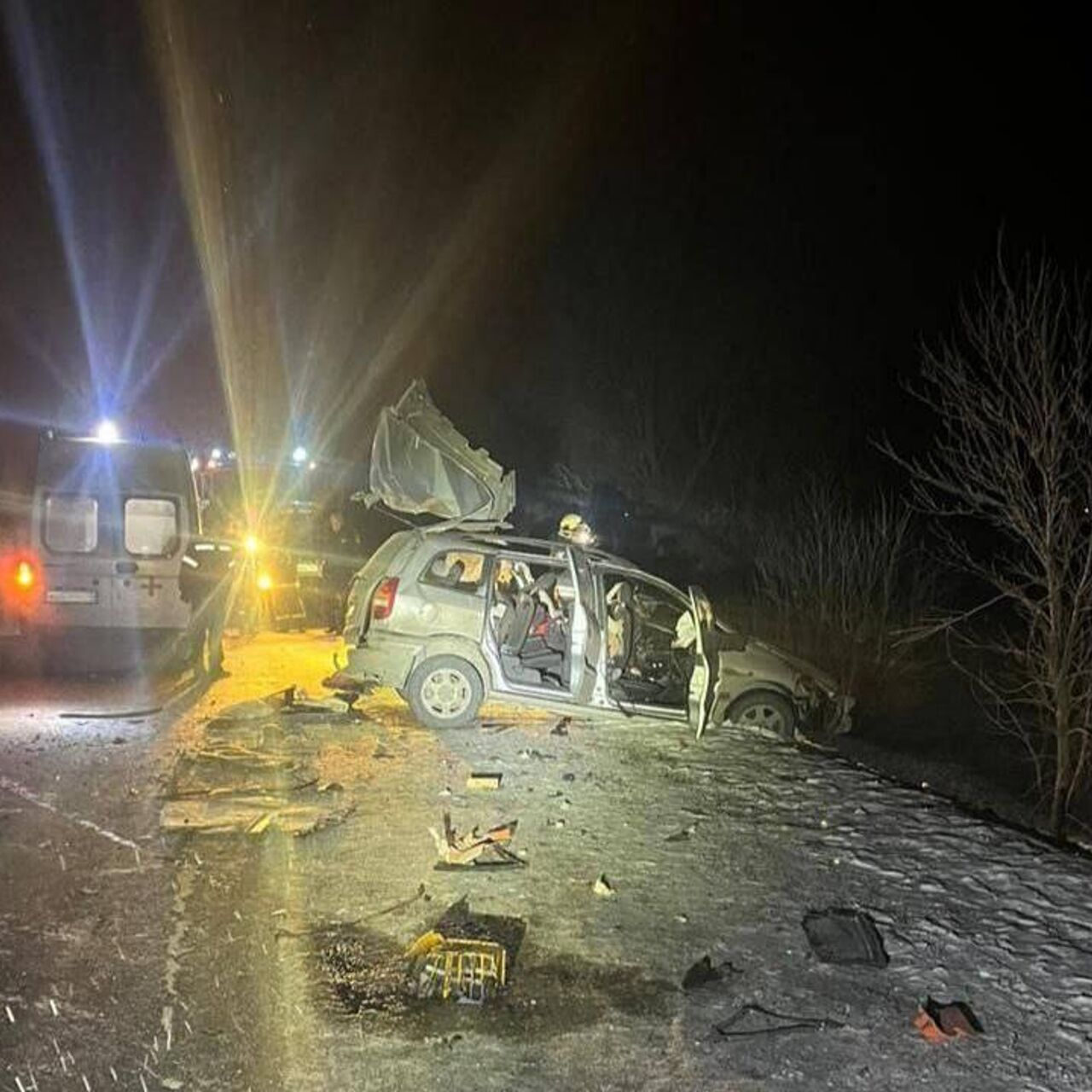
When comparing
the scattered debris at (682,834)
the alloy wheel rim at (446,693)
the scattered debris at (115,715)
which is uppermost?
the alloy wheel rim at (446,693)

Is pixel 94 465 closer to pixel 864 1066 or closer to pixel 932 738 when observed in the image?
pixel 864 1066

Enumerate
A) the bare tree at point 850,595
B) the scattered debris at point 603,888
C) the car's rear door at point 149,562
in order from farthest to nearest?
the bare tree at point 850,595, the car's rear door at point 149,562, the scattered debris at point 603,888

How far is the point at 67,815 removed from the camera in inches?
254

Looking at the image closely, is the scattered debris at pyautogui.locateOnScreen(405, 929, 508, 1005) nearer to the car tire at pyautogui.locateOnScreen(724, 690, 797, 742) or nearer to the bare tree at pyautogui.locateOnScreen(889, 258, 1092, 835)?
the car tire at pyautogui.locateOnScreen(724, 690, 797, 742)

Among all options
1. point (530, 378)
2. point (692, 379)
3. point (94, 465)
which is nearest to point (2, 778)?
point (94, 465)

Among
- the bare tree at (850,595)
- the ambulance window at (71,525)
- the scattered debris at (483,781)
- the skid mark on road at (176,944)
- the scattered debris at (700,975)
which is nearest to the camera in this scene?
the skid mark on road at (176,944)

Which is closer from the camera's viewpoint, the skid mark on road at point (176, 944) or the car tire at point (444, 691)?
the skid mark on road at point (176, 944)

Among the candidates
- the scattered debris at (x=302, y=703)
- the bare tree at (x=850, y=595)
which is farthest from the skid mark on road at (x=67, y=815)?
the bare tree at (x=850, y=595)

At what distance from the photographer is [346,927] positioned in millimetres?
4926

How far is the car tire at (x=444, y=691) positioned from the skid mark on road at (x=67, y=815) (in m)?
3.19

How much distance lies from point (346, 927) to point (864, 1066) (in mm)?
2241

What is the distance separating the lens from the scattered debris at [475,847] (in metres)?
5.84

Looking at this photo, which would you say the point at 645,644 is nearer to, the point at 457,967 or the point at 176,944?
the point at 457,967

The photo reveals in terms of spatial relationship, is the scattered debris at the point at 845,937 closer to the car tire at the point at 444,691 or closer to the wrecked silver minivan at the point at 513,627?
the wrecked silver minivan at the point at 513,627
